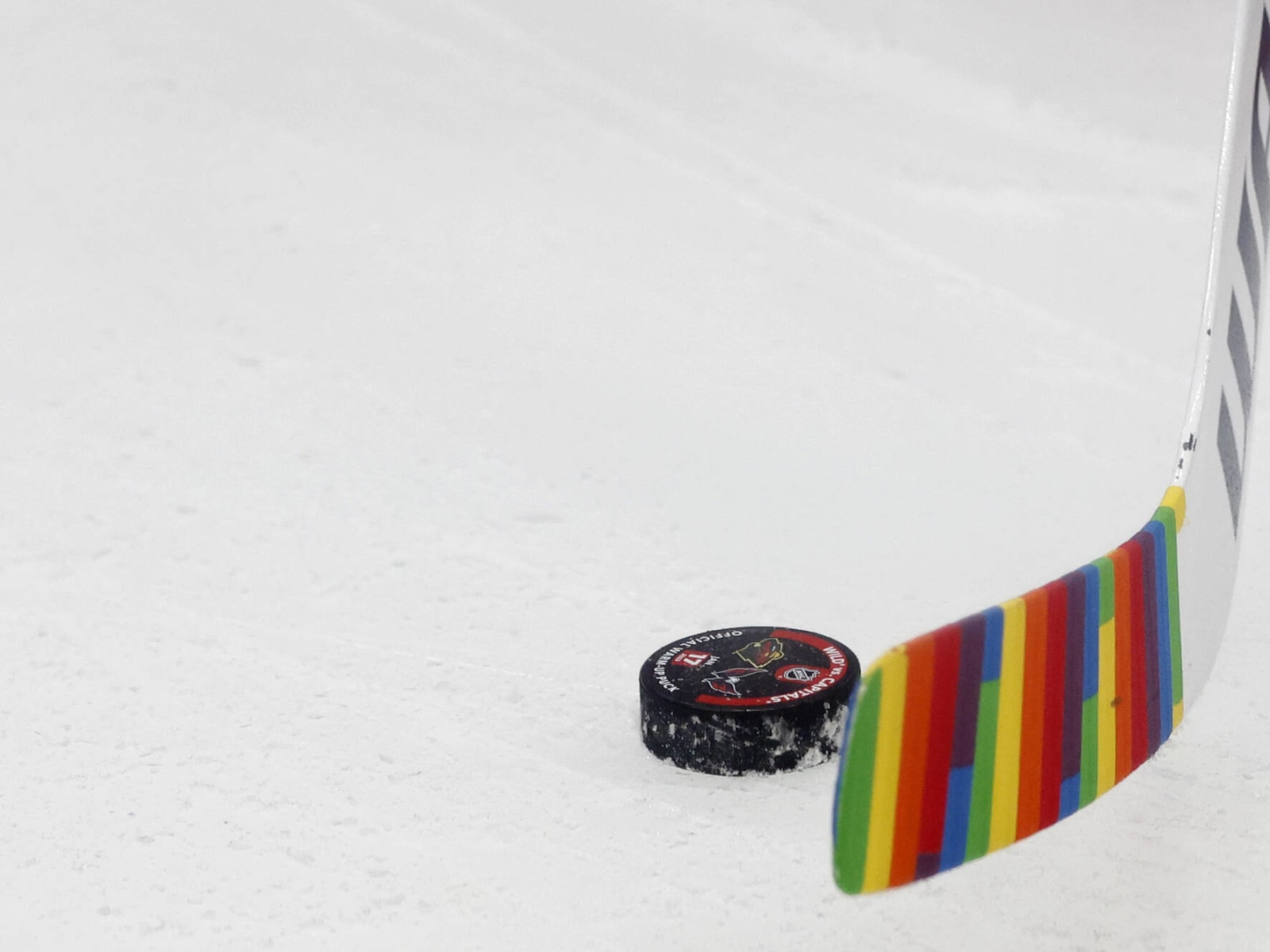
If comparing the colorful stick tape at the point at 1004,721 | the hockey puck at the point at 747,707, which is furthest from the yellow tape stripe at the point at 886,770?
the hockey puck at the point at 747,707

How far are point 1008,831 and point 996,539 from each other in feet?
4.98

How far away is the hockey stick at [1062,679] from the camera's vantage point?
1178 millimetres

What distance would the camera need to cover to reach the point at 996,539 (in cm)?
277

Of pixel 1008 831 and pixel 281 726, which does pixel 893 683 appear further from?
pixel 281 726

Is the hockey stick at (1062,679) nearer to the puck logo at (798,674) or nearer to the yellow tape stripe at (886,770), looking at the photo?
the yellow tape stripe at (886,770)

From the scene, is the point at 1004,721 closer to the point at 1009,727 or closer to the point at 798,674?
the point at 1009,727

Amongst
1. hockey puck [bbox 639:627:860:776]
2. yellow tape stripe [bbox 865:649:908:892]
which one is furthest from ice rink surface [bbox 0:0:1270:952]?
yellow tape stripe [bbox 865:649:908:892]

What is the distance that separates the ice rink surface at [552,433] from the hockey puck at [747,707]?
0.18ft

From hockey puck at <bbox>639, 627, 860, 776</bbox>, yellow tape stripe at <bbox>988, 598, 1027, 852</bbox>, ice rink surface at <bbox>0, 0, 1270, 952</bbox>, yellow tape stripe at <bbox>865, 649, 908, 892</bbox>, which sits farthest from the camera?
hockey puck at <bbox>639, 627, 860, 776</bbox>

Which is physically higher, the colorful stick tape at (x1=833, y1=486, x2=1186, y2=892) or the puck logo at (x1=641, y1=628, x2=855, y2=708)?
the colorful stick tape at (x1=833, y1=486, x2=1186, y2=892)

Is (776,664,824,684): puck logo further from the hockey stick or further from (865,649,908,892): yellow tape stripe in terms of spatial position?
(865,649,908,892): yellow tape stripe

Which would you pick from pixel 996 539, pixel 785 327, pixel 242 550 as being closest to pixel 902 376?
pixel 785 327

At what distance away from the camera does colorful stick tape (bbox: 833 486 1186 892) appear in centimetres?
117

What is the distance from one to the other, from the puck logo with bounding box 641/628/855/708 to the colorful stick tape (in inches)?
23.7
